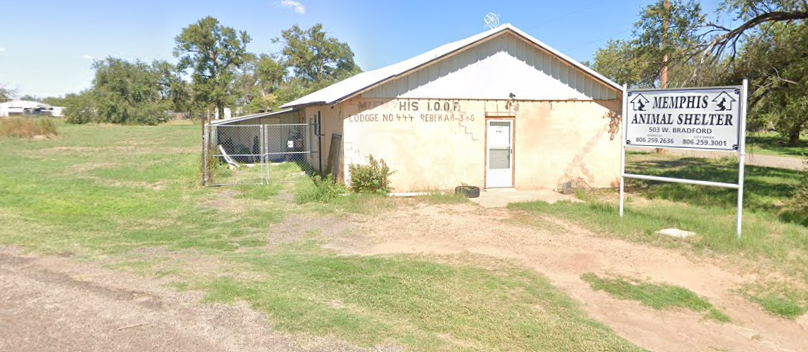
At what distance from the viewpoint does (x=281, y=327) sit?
15.8 ft

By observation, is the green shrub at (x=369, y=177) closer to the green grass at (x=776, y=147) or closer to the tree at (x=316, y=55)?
the green grass at (x=776, y=147)

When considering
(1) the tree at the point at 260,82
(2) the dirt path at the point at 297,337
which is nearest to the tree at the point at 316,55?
(1) the tree at the point at 260,82

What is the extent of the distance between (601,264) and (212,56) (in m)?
69.8

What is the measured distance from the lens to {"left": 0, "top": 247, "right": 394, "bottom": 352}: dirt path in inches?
176

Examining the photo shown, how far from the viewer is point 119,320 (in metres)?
4.99

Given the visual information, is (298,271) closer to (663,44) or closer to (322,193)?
(322,193)

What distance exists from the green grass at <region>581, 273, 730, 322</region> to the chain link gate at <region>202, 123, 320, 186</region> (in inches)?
456

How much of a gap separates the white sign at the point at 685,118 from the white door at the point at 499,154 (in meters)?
4.14

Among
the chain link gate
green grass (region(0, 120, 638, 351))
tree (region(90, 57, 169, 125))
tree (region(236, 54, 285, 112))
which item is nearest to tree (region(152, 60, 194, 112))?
tree (region(90, 57, 169, 125))

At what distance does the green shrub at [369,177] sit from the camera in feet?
42.3

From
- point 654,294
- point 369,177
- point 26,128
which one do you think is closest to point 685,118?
point 654,294

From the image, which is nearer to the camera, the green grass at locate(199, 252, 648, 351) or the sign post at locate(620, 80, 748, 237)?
the green grass at locate(199, 252, 648, 351)

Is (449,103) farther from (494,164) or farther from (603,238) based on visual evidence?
(603,238)

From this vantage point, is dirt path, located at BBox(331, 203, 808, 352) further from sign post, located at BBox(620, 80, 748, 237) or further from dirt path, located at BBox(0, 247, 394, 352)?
dirt path, located at BBox(0, 247, 394, 352)
